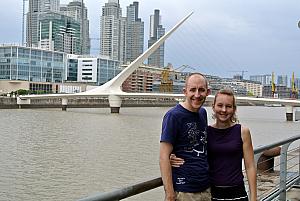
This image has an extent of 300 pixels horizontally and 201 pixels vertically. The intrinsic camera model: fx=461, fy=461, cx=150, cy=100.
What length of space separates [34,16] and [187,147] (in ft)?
366

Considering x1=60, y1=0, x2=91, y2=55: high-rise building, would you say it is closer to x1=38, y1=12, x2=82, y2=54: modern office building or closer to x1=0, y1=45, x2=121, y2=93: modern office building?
x1=38, y1=12, x2=82, y2=54: modern office building

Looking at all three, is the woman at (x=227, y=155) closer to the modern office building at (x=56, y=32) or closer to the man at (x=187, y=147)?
the man at (x=187, y=147)

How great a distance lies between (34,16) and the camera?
→ 10806 centimetres

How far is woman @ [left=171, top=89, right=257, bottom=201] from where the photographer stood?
180 cm

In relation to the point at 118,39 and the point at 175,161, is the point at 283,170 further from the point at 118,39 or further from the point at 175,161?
the point at 118,39

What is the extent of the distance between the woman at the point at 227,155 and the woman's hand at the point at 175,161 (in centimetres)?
19

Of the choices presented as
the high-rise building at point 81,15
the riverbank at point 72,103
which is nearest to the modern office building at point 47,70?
the riverbank at point 72,103

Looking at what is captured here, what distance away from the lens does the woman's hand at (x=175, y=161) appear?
5.42 ft

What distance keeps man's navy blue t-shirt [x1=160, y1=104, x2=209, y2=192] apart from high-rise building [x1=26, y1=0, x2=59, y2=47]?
99457 mm

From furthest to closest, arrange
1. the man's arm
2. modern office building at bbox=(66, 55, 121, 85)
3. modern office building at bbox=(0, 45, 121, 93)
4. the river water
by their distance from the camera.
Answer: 1. modern office building at bbox=(66, 55, 121, 85)
2. modern office building at bbox=(0, 45, 121, 93)
3. the river water
4. the man's arm

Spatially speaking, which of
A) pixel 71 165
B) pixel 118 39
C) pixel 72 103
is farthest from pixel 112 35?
pixel 71 165

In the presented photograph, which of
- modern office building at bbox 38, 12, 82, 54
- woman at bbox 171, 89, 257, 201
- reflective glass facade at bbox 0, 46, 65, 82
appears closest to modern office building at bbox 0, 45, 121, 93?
reflective glass facade at bbox 0, 46, 65, 82

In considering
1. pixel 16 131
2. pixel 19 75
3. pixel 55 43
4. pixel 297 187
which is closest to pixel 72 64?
pixel 19 75

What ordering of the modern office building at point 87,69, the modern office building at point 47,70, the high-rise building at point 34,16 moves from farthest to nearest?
the high-rise building at point 34,16
the modern office building at point 87,69
the modern office building at point 47,70
